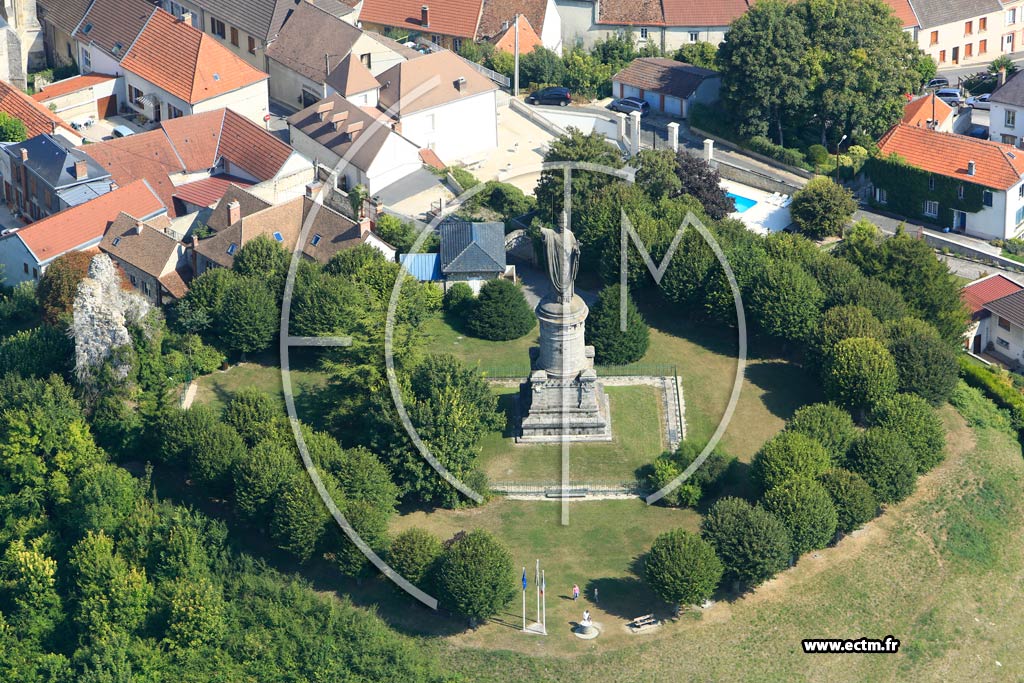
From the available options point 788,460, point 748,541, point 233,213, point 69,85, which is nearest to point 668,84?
point 233,213

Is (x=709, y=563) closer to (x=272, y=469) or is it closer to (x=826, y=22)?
(x=272, y=469)

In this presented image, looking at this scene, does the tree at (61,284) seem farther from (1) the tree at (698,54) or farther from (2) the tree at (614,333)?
(1) the tree at (698,54)

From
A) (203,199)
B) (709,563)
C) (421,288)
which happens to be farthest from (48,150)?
(709,563)

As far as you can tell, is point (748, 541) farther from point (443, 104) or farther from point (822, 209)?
point (443, 104)

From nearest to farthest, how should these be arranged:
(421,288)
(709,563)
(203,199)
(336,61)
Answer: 1. (709,563)
2. (421,288)
3. (203,199)
4. (336,61)

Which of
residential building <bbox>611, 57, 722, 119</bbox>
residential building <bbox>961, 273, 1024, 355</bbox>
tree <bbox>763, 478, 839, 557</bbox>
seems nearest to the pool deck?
residential building <bbox>611, 57, 722, 119</bbox>

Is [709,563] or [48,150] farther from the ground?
[48,150]
